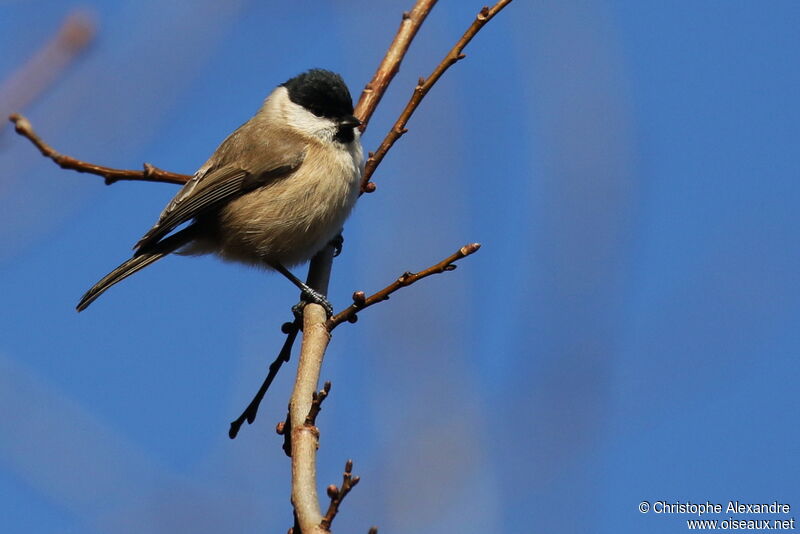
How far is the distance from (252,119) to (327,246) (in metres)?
1.13

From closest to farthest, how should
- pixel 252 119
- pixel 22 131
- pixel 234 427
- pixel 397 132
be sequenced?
pixel 22 131 < pixel 234 427 < pixel 397 132 < pixel 252 119

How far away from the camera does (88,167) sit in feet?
8.82

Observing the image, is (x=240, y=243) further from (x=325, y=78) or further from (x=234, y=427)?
(x=234, y=427)

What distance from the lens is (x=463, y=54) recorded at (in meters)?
3.06

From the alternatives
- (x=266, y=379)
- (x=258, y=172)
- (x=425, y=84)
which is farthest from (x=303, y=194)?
(x=266, y=379)

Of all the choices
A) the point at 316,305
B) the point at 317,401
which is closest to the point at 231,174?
the point at 316,305

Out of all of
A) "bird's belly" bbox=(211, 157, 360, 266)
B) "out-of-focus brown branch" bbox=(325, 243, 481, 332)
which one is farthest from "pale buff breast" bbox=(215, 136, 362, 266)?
"out-of-focus brown branch" bbox=(325, 243, 481, 332)

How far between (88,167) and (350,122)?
1.47m

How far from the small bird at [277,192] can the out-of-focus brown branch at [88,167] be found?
1.06 feet

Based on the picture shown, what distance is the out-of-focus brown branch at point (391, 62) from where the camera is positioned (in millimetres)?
3650

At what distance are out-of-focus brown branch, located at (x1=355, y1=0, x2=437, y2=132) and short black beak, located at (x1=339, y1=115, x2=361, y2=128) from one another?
0.04m

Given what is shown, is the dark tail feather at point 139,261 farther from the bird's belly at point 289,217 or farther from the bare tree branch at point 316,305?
the bare tree branch at point 316,305

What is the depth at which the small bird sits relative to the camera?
385cm

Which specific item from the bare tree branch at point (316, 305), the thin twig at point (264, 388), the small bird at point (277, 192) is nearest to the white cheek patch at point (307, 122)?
the small bird at point (277, 192)
